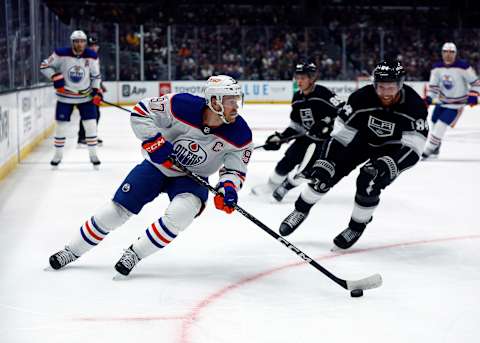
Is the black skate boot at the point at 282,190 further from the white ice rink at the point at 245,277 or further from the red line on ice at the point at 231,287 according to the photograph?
the red line on ice at the point at 231,287

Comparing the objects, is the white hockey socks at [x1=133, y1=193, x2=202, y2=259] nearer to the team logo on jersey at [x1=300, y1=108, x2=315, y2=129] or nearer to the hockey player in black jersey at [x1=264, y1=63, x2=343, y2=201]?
the hockey player in black jersey at [x1=264, y1=63, x2=343, y2=201]

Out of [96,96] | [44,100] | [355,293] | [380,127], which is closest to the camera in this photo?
[355,293]

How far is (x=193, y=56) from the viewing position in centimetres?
1769

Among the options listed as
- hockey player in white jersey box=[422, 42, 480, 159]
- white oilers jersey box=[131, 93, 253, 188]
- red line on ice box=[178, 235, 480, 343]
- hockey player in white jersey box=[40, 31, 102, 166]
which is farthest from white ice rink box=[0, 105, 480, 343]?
hockey player in white jersey box=[422, 42, 480, 159]

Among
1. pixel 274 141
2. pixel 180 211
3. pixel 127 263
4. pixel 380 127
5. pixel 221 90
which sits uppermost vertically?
pixel 221 90

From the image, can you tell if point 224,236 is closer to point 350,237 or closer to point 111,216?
point 350,237

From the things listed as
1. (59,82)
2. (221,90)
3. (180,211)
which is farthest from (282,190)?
(59,82)

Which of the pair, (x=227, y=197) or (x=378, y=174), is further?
(x=378, y=174)

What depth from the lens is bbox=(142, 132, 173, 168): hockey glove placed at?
3170 millimetres

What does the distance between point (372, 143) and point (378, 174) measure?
348 millimetres

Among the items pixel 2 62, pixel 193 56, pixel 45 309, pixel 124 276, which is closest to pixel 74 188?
pixel 2 62

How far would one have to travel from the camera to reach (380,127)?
12.9 feet

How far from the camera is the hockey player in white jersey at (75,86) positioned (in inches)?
279

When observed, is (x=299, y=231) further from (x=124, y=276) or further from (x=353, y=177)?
(x=353, y=177)
